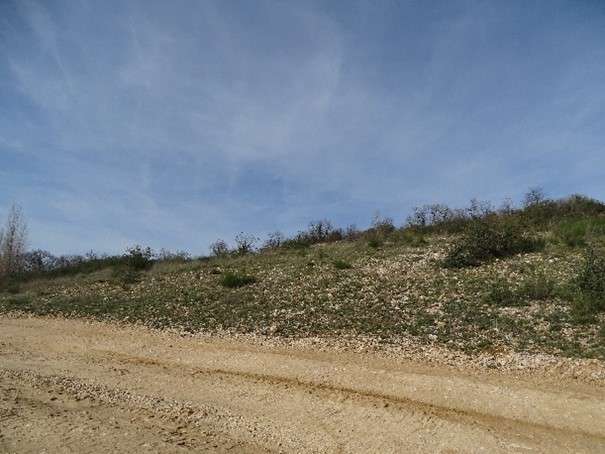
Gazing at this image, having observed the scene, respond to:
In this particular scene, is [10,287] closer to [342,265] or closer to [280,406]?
[342,265]

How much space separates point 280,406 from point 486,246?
1310cm

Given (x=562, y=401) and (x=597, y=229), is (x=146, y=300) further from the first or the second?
(x=597, y=229)

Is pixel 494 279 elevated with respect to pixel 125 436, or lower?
elevated

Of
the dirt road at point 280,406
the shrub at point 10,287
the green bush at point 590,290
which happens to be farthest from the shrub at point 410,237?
the shrub at point 10,287

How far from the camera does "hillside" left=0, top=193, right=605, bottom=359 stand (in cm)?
1259

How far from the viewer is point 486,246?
19.6m

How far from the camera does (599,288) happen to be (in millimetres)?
13711

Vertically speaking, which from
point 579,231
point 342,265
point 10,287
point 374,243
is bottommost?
point 342,265

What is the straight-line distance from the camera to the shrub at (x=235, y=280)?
20.4 m

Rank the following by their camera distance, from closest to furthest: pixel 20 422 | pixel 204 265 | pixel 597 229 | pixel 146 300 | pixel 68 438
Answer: pixel 68 438, pixel 20 422, pixel 146 300, pixel 597 229, pixel 204 265

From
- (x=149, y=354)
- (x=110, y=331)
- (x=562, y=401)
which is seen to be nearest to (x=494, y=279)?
(x=562, y=401)

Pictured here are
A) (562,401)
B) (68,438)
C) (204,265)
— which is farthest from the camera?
(204,265)

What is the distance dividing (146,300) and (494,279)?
11.8 m

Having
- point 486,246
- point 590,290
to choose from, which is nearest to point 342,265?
point 486,246
